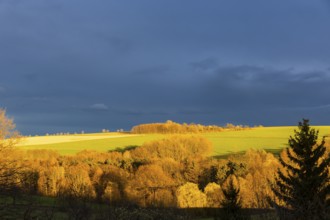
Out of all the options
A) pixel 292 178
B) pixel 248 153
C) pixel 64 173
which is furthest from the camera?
pixel 248 153

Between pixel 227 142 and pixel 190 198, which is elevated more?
pixel 227 142

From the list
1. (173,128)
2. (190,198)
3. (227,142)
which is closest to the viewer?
(190,198)

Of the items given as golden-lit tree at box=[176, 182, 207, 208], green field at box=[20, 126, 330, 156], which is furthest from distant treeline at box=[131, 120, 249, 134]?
golden-lit tree at box=[176, 182, 207, 208]

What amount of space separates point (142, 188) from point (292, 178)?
37.4 metres

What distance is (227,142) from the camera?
97688 millimetres

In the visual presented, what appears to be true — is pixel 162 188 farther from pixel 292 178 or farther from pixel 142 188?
pixel 292 178

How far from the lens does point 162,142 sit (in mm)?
97500

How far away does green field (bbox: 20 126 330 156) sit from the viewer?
299 ft

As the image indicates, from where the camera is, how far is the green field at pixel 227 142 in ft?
299

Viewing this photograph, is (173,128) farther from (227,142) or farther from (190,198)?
(190,198)

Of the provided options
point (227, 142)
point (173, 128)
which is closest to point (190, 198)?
point (227, 142)

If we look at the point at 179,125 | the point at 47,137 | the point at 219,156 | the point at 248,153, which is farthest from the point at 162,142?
the point at 47,137

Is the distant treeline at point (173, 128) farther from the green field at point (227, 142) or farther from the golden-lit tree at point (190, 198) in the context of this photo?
the golden-lit tree at point (190, 198)

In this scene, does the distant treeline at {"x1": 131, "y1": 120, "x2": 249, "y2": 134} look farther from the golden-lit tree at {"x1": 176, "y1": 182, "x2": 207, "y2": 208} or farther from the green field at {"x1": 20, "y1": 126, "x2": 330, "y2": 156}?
the golden-lit tree at {"x1": 176, "y1": 182, "x2": 207, "y2": 208}
